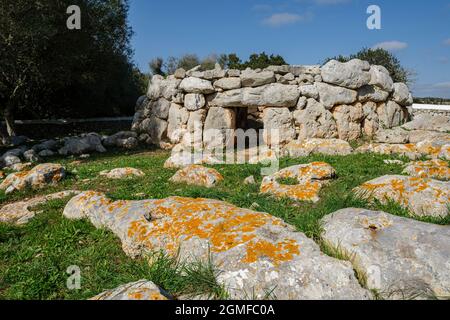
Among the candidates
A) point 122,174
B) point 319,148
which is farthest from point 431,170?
point 122,174

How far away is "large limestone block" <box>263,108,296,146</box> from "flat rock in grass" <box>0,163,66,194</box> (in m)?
8.30

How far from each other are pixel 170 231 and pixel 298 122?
11.2 m

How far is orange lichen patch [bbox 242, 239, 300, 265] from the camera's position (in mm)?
3547

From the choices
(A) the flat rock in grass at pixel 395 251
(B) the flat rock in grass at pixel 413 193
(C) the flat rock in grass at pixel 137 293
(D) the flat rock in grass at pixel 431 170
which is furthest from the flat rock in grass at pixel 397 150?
(C) the flat rock in grass at pixel 137 293

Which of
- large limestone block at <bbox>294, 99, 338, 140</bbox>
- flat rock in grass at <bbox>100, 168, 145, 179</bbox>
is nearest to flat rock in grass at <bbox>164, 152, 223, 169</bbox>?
flat rock in grass at <bbox>100, 168, 145, 179</bbox>

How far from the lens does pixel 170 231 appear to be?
4258 millimetres

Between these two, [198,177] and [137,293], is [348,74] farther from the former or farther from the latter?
[137,293]

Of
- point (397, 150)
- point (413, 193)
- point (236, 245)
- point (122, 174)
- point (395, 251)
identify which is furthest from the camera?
point (397, 150)

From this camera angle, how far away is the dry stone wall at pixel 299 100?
14305 millimetres

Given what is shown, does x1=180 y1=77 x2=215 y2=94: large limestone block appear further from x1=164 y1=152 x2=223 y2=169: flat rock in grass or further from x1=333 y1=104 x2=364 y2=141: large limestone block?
x1=333 y1=104 x2=364 y2=141: large limestone block

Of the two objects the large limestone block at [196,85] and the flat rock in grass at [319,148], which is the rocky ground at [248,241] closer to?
the flat rock in grass at [319,148]

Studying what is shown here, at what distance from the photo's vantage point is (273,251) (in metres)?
3.64

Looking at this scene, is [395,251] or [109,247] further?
[109,247]

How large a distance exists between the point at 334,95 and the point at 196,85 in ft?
19.1
